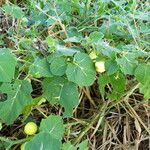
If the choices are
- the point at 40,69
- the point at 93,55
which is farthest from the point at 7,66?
the point at 93,55

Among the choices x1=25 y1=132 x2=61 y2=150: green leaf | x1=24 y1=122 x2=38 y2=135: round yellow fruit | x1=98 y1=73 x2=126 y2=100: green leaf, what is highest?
x1=25 y1=132 x2=61 y2=150: green leaf

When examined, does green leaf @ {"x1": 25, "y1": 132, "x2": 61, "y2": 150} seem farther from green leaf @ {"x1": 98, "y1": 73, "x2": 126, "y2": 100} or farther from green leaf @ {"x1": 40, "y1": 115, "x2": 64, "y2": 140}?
green leaf @ {"x1": 98, "y1": 73, "x2": 126, "y2": 100}

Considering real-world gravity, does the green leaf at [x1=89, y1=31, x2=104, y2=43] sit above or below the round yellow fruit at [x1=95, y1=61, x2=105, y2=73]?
above

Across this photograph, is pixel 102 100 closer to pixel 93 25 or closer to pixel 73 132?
pixel 73 132

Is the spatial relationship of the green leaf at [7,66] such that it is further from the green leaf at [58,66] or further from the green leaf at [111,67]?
the green leaf at [111,67]

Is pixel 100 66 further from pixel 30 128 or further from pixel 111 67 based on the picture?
pixel 30 128

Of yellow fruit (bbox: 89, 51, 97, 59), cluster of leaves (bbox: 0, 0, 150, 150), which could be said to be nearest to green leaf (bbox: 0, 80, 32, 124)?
cluster of leaves (bbox: 0, 0, 150, 150)

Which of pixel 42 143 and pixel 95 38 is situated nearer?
pixel 42 143
